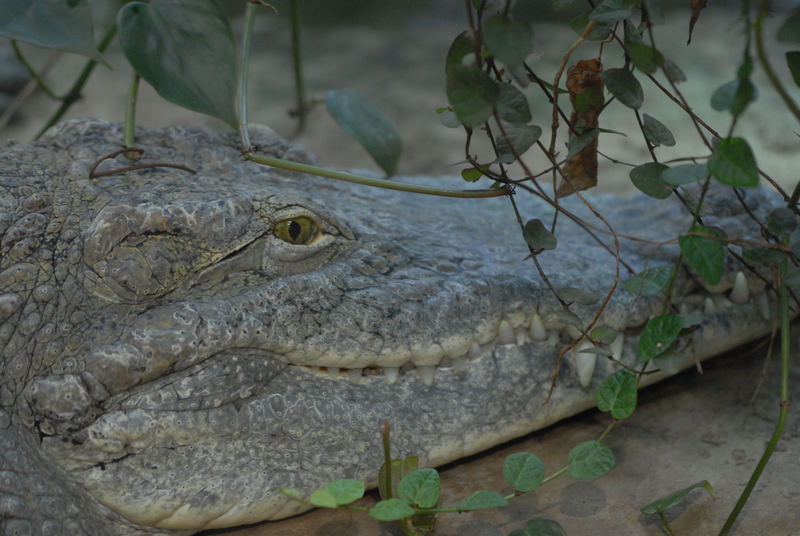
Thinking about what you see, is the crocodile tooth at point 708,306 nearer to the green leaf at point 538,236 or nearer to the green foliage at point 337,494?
the green leaf at point 538,236

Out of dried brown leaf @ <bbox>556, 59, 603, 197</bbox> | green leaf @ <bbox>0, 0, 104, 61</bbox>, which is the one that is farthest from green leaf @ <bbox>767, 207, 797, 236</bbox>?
green leaf @ <bbox>0, 0, 104, 61</bbox>

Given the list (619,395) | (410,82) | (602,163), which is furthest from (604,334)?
(410,82)

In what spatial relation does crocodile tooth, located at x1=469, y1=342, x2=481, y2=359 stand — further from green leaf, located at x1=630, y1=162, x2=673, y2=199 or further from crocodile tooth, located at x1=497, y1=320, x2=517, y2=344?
green leaf, located at x1=630, y1=162, x2=673, y2=199

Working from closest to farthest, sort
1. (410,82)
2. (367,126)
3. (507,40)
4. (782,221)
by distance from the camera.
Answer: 1. (507,40)
2. (782,221)
3. (367,126)
4. (410,82)

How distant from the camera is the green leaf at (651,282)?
1795mm

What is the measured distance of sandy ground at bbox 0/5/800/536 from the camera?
1.90m

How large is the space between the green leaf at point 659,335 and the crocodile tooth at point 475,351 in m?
0.45

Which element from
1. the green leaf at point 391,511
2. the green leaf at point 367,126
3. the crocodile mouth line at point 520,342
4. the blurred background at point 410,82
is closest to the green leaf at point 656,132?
the crocodile mouth line at point 520,342

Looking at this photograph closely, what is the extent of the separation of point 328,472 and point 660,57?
1.26 metres

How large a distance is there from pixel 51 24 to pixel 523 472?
5.37 ft

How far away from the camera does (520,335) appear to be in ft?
6.91

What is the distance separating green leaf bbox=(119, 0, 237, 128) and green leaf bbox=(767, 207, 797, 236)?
1.39 m

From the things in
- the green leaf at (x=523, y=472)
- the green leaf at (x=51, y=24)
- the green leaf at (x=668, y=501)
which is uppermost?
the green leaf at (x=51, y=24)

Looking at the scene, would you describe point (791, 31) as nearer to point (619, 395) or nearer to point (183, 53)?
point (619, 395)
